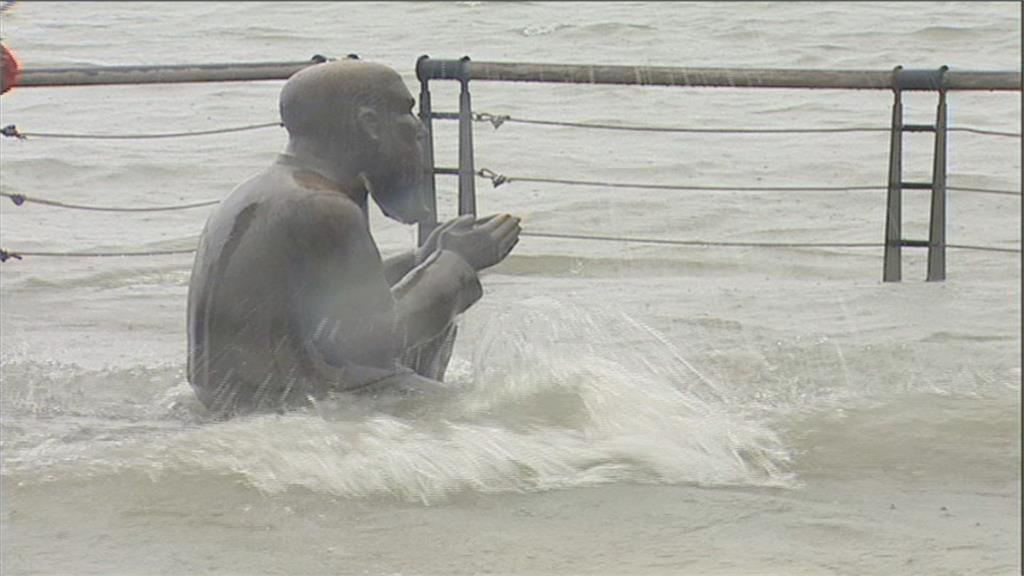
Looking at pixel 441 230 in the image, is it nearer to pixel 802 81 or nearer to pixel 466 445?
pixel 466 445

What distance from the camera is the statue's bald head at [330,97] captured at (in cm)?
526

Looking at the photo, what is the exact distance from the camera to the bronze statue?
16.8 ft

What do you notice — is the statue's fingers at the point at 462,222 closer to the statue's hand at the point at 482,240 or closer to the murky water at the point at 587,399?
the statue's hand at the point at 482,240

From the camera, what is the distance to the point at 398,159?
5.34 meters

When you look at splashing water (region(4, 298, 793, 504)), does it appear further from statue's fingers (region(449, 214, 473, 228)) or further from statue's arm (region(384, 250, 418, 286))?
statue's fingers (region(449, 214, 473, 228))

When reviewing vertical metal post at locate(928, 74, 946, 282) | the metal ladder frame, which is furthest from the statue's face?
vertical metal post at locate(928, 74, 946, 282)

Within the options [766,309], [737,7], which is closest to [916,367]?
[766,309]

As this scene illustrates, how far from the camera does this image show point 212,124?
15570mm

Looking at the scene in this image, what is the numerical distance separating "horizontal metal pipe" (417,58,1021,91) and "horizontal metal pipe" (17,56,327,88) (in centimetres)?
62

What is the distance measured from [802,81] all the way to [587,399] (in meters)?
2.57

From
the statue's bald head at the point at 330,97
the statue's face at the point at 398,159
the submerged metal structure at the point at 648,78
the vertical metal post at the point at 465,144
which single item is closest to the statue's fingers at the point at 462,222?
the statue's face at the point at 398,159

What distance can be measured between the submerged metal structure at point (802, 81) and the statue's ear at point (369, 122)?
8.48ft

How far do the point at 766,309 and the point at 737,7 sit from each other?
15.1 m

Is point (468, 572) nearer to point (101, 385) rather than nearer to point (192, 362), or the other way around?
point (192, 362)
